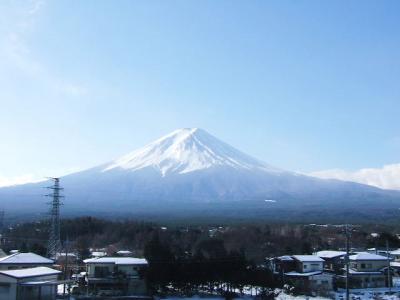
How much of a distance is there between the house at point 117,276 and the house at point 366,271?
32.4ft

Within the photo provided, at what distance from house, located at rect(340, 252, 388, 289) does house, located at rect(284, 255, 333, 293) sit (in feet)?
3.77

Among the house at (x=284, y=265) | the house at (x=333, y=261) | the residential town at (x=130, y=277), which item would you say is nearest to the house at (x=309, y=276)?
the residential town at (x=130, y=277)

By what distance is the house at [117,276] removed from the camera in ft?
83.4

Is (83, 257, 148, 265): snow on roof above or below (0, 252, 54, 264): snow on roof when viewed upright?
below

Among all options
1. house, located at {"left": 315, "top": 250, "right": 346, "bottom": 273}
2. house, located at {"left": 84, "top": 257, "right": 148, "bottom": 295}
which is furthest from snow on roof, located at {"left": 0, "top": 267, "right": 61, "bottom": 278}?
house, located at {"left": 315, "top": 250, "right": 346, "bottom": 273}

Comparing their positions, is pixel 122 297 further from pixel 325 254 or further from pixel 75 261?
pixel 325 254

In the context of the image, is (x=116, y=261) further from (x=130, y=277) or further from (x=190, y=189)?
(x=190, y=189)

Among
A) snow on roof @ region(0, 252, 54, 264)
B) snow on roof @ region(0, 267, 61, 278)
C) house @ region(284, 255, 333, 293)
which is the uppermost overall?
snow on roof @ region(0, 252, 54, 264)

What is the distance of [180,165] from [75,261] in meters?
105

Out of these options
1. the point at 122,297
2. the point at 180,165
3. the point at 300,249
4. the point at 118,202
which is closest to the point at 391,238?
the point at 300,249

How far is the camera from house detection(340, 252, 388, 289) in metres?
28.1

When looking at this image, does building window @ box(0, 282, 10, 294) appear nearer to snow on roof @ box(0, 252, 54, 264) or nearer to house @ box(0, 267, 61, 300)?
house @ box(0, 267, 61, 300)

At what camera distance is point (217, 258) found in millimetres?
26328

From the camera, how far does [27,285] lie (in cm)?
2041
